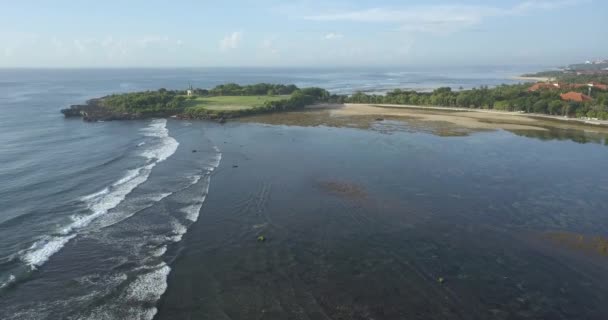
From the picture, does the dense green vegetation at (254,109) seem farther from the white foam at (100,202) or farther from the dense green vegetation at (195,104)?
the white foam at (100,202)

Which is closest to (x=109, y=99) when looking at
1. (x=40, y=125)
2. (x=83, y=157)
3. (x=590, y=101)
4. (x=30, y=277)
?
(x=40, y=125)

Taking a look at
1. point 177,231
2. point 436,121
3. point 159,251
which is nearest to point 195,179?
point 177,231

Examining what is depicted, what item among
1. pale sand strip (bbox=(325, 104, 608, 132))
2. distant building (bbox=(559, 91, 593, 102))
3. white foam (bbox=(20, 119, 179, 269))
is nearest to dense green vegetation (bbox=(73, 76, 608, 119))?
distant building (bbox=(559, 91, 593, 102))

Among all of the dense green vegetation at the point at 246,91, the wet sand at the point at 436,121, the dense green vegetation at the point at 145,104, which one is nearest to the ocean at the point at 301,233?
the wet sand at the point at 436,121

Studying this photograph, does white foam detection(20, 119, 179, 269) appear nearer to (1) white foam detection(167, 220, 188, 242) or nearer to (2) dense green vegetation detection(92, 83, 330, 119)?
(1) white foam detection(167, 220, 188, 242)


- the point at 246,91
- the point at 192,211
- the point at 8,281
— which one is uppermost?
the point at 246,91

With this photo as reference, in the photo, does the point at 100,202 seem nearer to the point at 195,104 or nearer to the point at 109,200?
the point at 109,200

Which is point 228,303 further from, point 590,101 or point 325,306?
point 590,101
